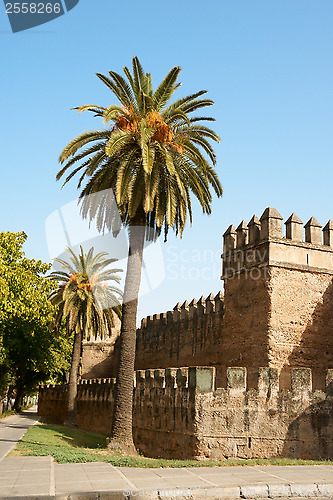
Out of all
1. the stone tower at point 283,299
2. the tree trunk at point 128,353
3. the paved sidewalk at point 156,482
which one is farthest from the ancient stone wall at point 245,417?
the stone tower at point 283,299

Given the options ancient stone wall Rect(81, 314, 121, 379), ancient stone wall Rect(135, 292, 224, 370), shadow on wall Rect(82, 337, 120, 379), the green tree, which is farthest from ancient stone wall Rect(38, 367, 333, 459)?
ancient stone wall Rect(81, 314, 121, 379)

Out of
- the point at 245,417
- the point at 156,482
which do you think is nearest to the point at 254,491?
the point at 156,482

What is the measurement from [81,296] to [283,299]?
1292cm

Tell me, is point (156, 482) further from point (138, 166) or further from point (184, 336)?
point (184, 336)

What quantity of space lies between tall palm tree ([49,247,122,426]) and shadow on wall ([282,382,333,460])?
1526 centimetres

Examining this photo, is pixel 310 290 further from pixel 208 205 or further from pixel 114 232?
pixel 114 232

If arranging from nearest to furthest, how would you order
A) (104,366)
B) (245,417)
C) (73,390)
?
(245,417) < (73,390) < (104,366)

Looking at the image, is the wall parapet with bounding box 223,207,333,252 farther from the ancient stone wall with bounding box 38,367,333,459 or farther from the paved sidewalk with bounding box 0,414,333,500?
the paved sidewalk with bounding box 0,414,333,500

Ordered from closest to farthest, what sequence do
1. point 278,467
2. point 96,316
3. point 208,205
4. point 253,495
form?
1. point 253,495
2. point 278,467
3. point 208,205
4. point 96,316

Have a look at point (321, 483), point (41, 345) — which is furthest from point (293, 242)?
point (41, 345)

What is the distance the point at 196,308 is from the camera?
24.6 m

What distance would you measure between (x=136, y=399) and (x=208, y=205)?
257 inches

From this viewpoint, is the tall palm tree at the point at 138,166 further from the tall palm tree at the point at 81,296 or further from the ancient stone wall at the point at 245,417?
the tall palm tree at the point at 81,296

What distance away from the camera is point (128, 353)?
1428cm
